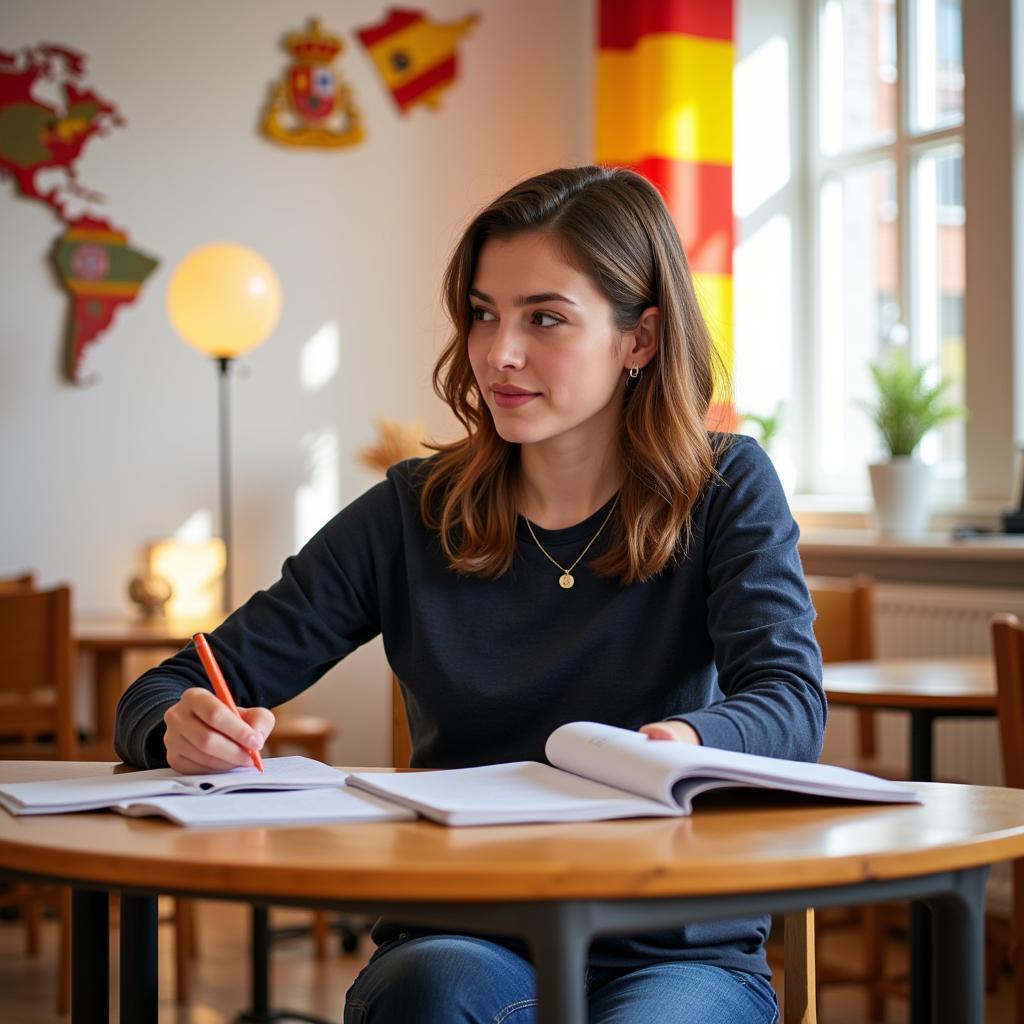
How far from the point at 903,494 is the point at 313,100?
2167mm

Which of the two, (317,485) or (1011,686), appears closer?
(1011,686)

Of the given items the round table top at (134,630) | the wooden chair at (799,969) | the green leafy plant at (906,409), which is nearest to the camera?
the wooden chair at (799,969)

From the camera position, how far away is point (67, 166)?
13.6ft

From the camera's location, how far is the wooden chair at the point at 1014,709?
2.04 metres

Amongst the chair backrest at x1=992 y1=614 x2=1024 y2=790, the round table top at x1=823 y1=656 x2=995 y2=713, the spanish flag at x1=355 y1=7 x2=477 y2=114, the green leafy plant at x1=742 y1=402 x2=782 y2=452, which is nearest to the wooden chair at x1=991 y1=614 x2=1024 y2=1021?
the chair backrest at x1=992 y1=614 x2=1024 y2=790

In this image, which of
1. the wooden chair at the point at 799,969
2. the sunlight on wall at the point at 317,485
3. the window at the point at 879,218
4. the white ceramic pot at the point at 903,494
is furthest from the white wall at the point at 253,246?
the wooden chair at the point at 799,969

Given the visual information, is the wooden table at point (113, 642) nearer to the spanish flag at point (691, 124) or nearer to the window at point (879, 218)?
the spanish flag at point (691, 124)

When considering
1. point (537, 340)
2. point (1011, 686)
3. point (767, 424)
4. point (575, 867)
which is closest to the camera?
point (575, 867)

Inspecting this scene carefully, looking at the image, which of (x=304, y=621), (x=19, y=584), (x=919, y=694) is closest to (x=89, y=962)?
(x=304, y=621)

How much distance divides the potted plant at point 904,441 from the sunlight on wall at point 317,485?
1.64 metres

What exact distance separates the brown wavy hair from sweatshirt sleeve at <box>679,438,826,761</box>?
1.5 inches

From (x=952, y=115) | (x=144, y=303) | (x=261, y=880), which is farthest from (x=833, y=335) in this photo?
(x=261, y=880)

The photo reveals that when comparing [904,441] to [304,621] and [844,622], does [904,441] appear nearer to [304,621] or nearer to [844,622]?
[844,622]

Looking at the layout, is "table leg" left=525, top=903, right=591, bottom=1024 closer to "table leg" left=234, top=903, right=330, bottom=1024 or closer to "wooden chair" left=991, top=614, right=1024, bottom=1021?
"wooden chair" left=991, top=614, right=1024, bottom=1021
